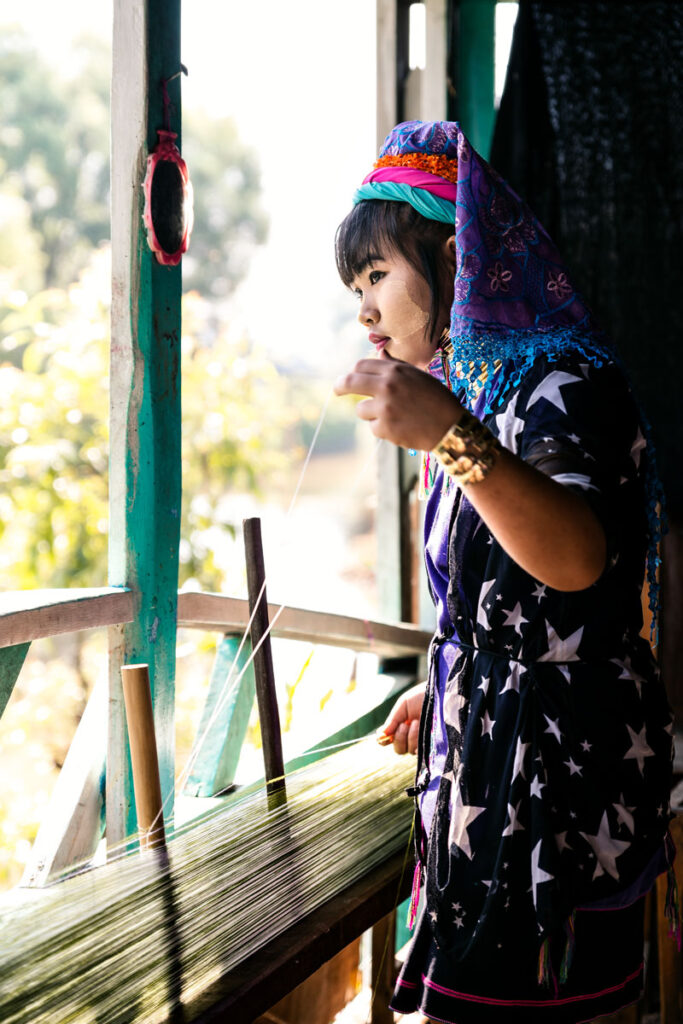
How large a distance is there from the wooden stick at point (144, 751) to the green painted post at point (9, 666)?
0.65 feet

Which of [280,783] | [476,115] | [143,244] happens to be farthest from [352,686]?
[143,244]

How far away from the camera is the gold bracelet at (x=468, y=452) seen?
90 cm

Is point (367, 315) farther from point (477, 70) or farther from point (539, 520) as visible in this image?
point (477, 70)

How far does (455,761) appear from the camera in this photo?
126cm

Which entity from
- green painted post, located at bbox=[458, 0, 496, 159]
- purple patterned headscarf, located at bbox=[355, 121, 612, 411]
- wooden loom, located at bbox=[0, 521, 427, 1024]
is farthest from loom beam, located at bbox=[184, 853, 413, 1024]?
green painted post, located at bbox=[458, 0, 496, 159]

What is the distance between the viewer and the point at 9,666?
148 cm

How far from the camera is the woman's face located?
1.32 m

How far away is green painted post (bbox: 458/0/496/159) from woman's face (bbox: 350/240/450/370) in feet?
6.33

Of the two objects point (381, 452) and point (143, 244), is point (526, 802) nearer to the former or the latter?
point (143, 244)

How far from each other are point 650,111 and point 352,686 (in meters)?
2.16

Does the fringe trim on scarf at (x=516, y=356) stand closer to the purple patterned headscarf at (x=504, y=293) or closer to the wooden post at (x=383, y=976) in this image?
the purple patterned headscarf at (x=504, y=293)

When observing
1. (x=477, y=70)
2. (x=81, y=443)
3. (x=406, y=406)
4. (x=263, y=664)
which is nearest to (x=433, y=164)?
(x=406, y=406)

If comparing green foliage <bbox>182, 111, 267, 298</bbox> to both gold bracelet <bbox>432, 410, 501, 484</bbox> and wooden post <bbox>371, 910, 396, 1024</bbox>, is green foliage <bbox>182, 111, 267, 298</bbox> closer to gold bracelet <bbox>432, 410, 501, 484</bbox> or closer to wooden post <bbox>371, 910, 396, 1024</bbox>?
wooden post <bbox>371, 910, 396, 1024</bbox>

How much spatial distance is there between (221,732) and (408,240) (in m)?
1.21
